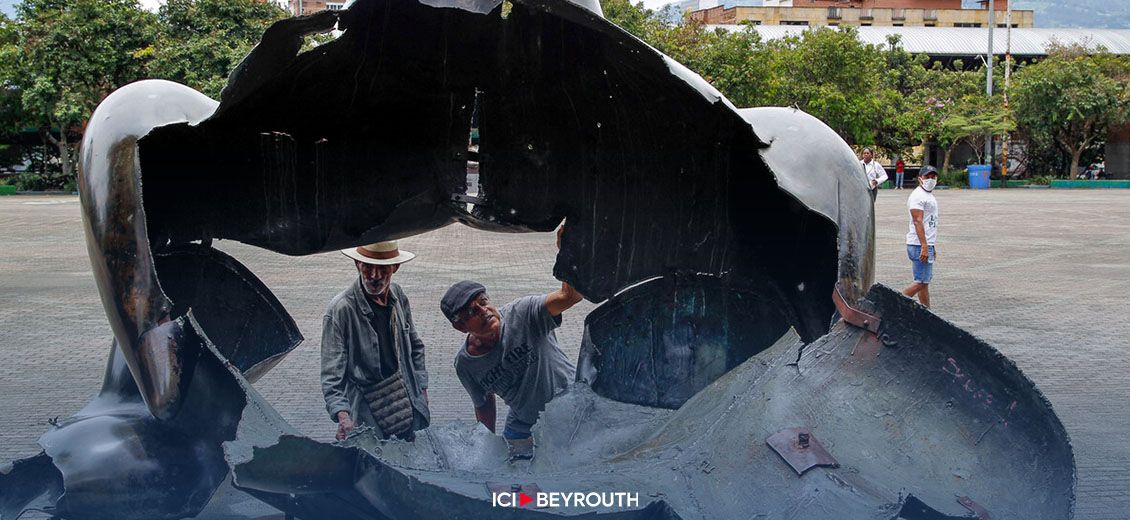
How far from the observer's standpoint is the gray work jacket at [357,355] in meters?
4.18

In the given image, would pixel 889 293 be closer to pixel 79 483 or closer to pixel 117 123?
pixel 117 123

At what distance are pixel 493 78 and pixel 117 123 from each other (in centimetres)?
138

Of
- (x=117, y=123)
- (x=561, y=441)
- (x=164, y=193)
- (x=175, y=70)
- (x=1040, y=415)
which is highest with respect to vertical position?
(x=175, y=70)

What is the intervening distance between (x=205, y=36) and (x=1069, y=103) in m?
25.8

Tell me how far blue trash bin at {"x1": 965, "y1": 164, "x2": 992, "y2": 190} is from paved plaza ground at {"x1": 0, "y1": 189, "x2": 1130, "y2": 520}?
581 inches

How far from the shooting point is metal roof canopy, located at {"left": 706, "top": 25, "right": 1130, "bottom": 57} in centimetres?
4916

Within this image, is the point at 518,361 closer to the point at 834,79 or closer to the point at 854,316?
the point at 854,316

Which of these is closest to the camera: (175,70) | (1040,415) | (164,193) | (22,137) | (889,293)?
(1040,415)

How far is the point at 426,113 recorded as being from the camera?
414cm

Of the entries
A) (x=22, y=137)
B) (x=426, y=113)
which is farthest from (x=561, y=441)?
(x=22, y=137)

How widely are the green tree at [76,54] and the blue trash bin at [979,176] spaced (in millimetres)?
24896

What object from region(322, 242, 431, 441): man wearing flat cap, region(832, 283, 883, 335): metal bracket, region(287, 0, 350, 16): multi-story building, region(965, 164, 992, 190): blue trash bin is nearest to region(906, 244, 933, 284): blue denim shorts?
region(287, 0, 350, 16): multi-story building

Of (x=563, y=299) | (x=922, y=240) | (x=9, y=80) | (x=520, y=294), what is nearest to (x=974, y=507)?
(x=563, y=299)

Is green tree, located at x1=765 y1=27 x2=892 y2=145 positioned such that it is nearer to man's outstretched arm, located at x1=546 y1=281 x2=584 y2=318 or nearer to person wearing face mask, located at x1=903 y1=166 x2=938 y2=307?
person wearing face mask, located at x1=903 y1=166 x2=938 y2=307
